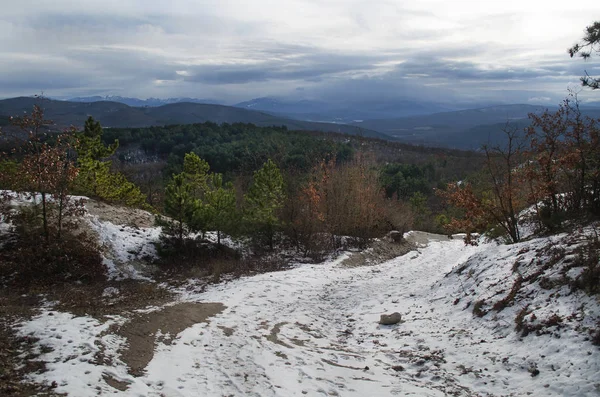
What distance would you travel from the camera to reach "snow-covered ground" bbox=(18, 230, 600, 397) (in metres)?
6.02

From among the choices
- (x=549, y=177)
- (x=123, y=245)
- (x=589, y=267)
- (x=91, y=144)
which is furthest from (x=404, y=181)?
(x=589, y=267)

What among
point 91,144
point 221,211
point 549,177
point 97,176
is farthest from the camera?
point 91,144

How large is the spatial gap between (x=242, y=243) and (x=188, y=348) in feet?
37.6

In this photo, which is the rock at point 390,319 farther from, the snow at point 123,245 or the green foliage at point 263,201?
the green foliage at point 263,201

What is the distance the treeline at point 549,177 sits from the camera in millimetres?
11422

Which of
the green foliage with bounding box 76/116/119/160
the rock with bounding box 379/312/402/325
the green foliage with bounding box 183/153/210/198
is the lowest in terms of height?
the rock with bounding box 379/312/402/325

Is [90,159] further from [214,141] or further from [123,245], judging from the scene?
[214,141]

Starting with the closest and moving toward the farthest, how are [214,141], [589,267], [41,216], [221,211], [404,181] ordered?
[589,267] < [41,216] < [221,211] < [404,181] < [214,141]

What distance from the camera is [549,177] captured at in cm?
1214

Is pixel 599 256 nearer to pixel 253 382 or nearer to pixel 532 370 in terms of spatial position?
pixel 532 370

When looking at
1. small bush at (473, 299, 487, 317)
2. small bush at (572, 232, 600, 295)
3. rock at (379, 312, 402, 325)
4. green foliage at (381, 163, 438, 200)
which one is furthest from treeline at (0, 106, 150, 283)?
green foliage at (381, 163, 438, 200)

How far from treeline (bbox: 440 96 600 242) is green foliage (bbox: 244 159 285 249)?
807 cm

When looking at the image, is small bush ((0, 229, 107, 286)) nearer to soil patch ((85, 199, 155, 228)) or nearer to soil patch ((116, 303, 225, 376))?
soil patch ((85, 199, 155, 228))

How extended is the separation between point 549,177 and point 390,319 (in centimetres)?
681
